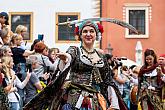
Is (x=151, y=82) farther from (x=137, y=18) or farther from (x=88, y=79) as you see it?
(x=137, y=18)

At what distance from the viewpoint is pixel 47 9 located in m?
34.1

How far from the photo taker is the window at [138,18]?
113 ft

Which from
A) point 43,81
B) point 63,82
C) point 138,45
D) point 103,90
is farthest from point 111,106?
point 138,45

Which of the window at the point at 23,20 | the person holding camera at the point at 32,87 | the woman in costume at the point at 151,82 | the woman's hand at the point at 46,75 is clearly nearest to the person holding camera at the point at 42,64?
the woman's hand at the point at 46,75

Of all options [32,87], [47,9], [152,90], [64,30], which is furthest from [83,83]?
[64,30]

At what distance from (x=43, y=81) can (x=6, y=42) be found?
960 millimetres

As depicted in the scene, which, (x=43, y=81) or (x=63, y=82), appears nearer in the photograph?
(x=63, y=82)

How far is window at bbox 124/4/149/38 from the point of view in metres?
34.3

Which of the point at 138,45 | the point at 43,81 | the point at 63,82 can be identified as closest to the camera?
the point at 63,82

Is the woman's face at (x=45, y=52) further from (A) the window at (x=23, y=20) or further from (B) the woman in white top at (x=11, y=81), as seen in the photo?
(A) the window at (x=23, y=20)

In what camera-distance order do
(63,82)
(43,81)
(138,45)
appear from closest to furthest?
(63,82)
(43,81)
(138,45)

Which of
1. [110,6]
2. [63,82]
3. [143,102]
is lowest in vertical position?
[143,102]

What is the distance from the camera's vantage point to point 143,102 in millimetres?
11039

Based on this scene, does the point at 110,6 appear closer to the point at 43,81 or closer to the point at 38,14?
the point at 38,14
